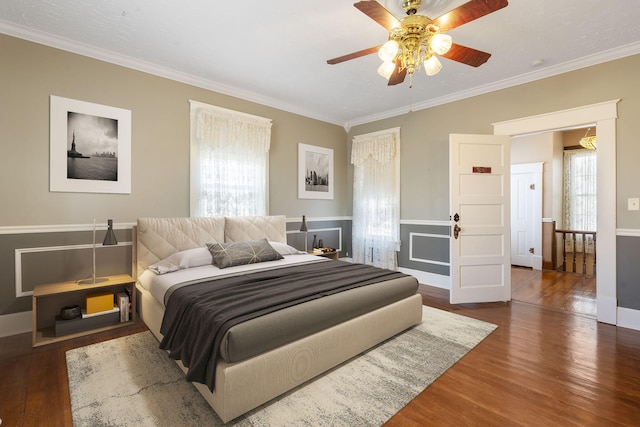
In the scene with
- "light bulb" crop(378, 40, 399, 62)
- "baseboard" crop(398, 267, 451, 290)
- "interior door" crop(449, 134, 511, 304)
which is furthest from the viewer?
"baseboard" crop(398, 267, 451, 290)

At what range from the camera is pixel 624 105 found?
10.2 feet

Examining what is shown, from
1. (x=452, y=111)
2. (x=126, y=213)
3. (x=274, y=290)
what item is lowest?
(x=274, y=290)

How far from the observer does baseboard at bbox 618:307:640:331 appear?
3.04m

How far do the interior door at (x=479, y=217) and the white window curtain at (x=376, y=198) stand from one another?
1.25 metres

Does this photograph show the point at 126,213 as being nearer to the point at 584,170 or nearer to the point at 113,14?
the point at 113,14

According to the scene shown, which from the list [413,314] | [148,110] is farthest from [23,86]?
[413,314]

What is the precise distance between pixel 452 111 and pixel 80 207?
4909 mm

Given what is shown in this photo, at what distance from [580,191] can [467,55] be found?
608 centimetres

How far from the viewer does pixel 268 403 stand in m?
1.86

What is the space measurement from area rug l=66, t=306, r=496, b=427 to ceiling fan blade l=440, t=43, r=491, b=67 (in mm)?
2467

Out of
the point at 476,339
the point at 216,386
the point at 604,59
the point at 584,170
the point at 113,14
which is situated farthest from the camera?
the point at 584,170

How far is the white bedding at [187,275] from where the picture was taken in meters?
2.62

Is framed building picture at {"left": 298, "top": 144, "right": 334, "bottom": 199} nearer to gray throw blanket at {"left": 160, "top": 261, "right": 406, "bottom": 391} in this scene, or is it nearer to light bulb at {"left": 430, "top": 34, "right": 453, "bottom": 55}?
gray throw blanket at {"left": 160, "top": 261, "right": 406, "bottom": 391}

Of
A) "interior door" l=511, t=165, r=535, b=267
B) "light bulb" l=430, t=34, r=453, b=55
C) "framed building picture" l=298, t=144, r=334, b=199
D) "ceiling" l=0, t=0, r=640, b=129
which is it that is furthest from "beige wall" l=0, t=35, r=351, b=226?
"interior door" l=511, t=165, r=535, b=267
